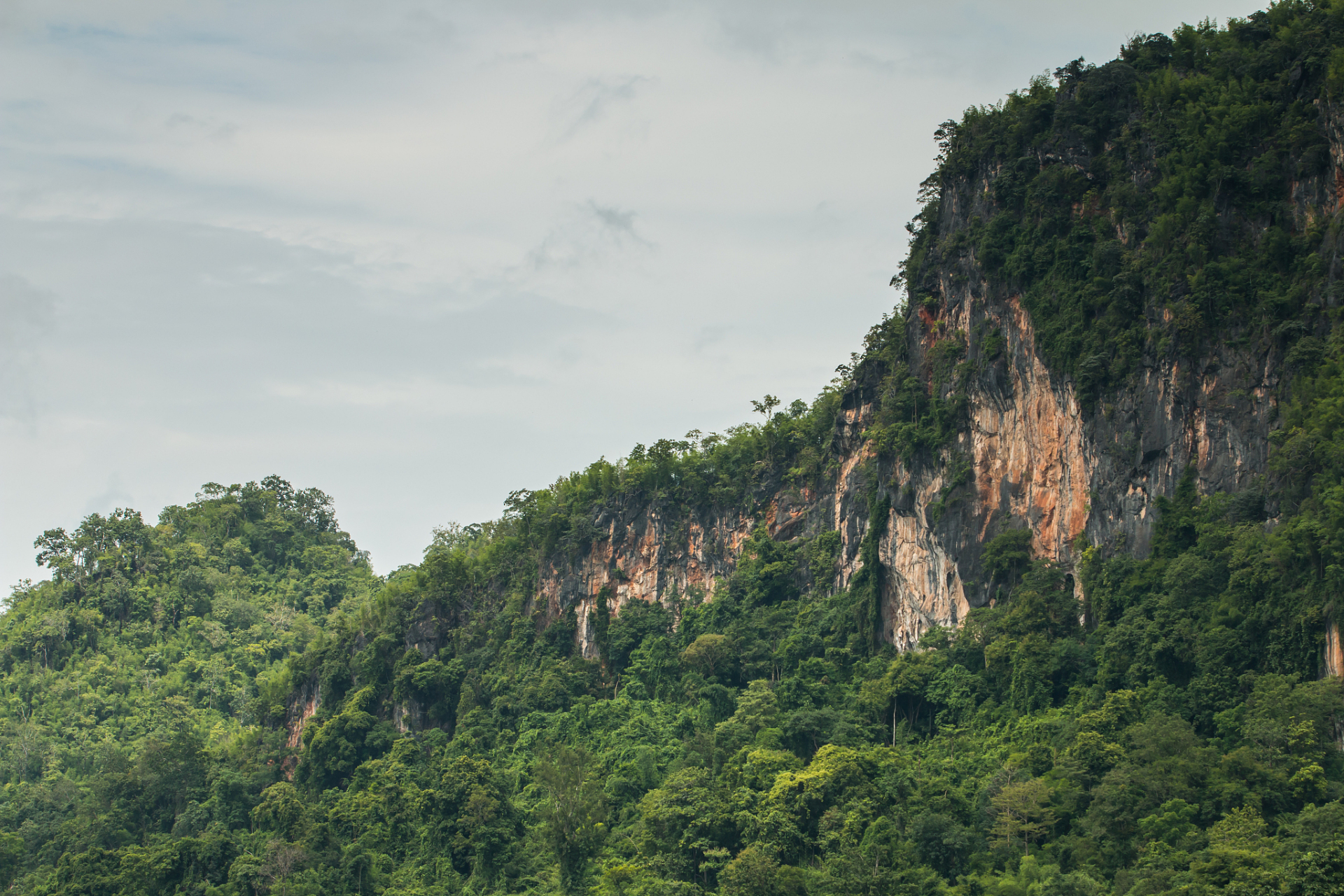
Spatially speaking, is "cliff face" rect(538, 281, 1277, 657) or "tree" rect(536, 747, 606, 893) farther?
"tree" rect(536, 747, 606, 893)

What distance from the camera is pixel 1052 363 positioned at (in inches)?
1945

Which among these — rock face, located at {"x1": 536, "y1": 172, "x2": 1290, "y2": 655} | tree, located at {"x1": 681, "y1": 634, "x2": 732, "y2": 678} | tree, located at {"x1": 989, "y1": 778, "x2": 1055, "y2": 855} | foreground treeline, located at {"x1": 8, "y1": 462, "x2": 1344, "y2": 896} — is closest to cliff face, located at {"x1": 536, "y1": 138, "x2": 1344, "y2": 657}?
rock face, located at {"x1": 536, "y1": 172, "x2": 1290, "y2": 655}

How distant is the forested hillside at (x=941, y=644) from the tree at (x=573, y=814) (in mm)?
157

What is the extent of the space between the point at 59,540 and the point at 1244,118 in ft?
224

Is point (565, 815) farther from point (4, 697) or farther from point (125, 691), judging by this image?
point (4, 697)

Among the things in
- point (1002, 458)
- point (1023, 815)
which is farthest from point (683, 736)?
point (1023, 815)

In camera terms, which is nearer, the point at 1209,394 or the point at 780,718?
the point at 1209,394

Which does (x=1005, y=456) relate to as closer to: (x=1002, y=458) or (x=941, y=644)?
(x=1002, y=458)

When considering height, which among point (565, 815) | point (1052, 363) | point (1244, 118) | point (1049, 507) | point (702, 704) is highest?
point (1244, 118)

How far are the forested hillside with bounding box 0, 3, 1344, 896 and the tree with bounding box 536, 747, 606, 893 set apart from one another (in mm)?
157

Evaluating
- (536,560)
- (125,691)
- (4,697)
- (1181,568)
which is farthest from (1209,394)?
(4,697)

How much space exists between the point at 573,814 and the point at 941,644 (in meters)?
14.0

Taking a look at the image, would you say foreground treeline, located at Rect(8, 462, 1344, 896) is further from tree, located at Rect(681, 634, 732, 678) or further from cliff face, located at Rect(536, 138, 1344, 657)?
cliff face, located at Rect(536, 138, 1344, 657)

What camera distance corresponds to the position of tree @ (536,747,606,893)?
168 ft
